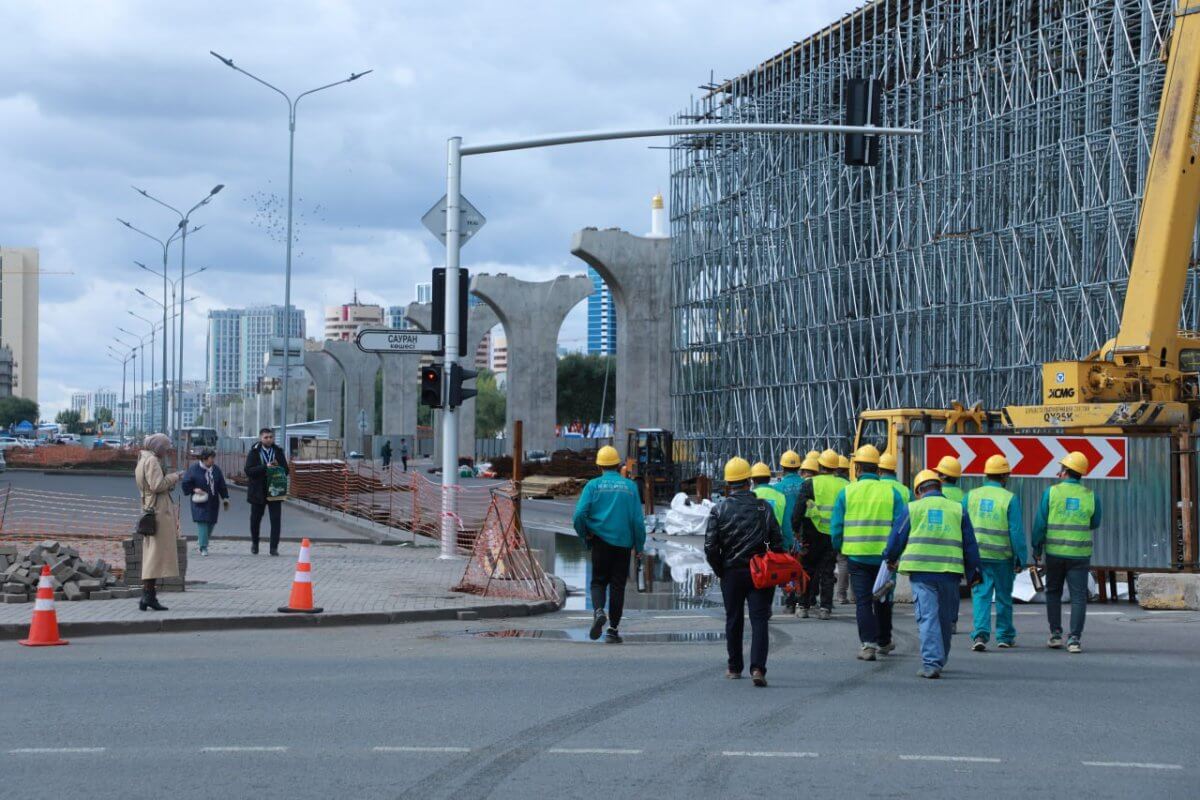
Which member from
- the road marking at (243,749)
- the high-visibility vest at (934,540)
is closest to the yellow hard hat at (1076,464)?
the high-visibility vest at (934,540)

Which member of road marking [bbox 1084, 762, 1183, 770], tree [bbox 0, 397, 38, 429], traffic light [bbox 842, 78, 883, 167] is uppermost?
tree [bbox 0, 397, 38, 429]

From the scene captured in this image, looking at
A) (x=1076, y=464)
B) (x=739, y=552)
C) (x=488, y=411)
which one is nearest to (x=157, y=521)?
(x=739, y=552)

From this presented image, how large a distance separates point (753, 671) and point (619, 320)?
5056cm

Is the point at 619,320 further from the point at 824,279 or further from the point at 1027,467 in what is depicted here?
the point at 1027,467

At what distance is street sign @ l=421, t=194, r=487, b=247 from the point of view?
69.8 ft

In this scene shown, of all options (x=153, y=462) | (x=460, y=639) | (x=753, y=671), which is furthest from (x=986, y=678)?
(x=153, y=462)

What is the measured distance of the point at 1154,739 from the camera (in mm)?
8422

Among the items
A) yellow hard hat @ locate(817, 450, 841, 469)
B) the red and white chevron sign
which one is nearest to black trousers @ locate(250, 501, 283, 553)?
yellow hard hat @ locate(817, 450, 841, 469)

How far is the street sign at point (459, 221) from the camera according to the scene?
21281 millimetres

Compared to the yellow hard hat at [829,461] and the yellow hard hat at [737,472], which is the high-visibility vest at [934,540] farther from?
the yellow hard hat at [829,461]

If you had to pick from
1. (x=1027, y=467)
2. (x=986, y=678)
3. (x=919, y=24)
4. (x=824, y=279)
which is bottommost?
(x=986, y=678)

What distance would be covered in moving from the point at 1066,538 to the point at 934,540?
2.41m

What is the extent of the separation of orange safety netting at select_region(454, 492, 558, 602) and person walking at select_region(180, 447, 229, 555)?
14.7 feet

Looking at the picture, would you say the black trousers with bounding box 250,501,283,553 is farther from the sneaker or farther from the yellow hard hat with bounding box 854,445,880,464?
the yellow hard hat with bounding box 854,445,880,464
